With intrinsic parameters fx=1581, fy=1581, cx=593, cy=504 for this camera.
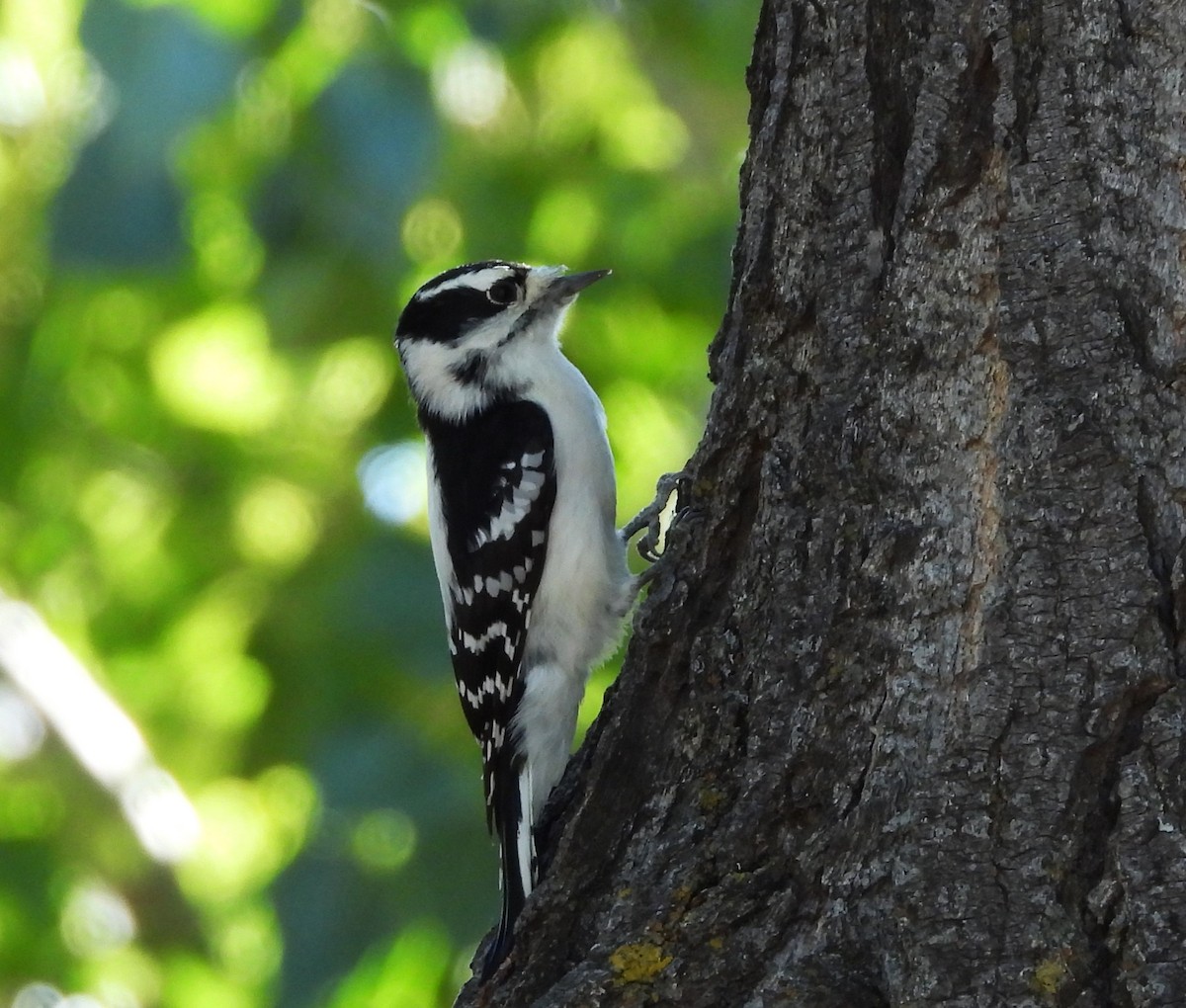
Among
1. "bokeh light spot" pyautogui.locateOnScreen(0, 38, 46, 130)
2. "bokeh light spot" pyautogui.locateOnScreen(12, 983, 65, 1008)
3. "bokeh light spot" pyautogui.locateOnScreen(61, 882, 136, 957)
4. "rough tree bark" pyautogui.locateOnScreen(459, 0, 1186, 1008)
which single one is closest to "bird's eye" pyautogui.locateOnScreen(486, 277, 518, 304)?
"rough tree bark" pyautogui.locateOnScreen(459, 0, 1186, 1008)

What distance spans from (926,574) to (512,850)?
1516mm

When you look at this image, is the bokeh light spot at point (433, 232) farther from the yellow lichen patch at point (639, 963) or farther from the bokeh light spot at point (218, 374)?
the yellow lichen patch at point (639, 963)

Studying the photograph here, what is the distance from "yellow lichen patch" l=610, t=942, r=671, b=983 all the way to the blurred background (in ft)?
8.48

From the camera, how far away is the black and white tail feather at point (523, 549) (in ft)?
14.0

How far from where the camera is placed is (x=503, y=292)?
4.88 meters

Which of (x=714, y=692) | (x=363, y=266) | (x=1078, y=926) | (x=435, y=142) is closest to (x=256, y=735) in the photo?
(x=363, y=266)

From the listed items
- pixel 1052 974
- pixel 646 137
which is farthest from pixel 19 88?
pixel 1052 974

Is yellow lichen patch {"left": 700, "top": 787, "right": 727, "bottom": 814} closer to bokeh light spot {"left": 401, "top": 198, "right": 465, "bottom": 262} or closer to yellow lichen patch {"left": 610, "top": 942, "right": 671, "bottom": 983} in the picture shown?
yellow lichen patch {"left": 610, "top": 942, "right": 671, "bottom": 983}

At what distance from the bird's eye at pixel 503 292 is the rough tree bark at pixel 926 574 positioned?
190 centimetres

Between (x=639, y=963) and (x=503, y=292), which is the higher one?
(x=503, y=292)

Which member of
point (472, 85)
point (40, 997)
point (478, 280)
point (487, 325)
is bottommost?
point (487, 325)

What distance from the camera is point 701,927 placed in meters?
2.69

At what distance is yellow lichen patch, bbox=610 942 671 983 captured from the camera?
2.71 meters

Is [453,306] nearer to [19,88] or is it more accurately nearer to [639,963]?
[639,963]
